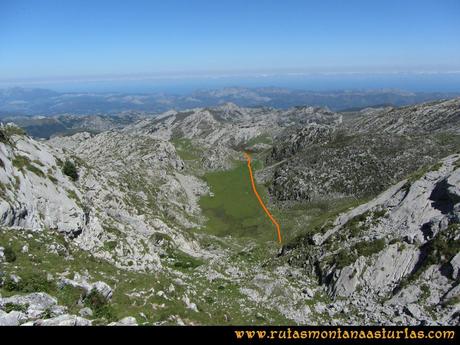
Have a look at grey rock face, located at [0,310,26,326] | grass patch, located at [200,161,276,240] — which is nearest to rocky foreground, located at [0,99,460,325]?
grey rock face, located at [0,310,26,326]

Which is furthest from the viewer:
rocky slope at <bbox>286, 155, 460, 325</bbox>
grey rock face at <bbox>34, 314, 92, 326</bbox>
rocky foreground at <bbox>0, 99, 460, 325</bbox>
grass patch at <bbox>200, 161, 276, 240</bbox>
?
grass patch at <bbox>200, 161, 276, 240</bbox>

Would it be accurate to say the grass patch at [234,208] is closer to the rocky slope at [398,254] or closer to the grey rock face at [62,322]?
the rocky slope at [398,254]

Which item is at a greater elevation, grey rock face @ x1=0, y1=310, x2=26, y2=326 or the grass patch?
grey rock face @ x1=0, y1=310, x2=26, y2=326

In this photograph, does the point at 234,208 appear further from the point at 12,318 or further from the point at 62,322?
the point at 62,322

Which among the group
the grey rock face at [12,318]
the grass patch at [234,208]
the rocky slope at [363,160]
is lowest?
the grass patch at [234,208]

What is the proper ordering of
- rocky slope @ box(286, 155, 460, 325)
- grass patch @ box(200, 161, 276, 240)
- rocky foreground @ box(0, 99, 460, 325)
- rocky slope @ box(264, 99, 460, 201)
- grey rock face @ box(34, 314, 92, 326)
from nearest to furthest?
grey rock face @ box(34, 314, 92, 326)
rocky foreground @ box(0, 99, 460, 325)
rocky slope @ box(286, 155, 460, 325)
grass patch @ box(200, 161, 276, 240)
rocky slope @ box(264, 99, 460, 201)

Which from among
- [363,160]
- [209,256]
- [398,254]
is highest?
[398,254]

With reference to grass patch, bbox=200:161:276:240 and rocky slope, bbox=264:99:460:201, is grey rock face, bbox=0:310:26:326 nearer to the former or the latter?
grass patch, bbox=200:161:276:240

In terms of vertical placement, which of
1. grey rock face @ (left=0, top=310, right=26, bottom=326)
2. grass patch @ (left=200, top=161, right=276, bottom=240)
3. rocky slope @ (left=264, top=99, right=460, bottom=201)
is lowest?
grass patch @ (left=200, top=161, right=276, bottom=240)

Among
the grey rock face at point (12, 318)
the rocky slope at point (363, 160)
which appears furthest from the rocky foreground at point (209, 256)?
the rocky slope at point (363, 160)

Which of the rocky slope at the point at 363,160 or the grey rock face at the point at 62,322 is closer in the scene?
the grey rock face at the point at 62,322

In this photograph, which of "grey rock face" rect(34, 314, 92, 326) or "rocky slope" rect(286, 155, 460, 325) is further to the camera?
"rocky slope" rect(286, 155, 460, 325)

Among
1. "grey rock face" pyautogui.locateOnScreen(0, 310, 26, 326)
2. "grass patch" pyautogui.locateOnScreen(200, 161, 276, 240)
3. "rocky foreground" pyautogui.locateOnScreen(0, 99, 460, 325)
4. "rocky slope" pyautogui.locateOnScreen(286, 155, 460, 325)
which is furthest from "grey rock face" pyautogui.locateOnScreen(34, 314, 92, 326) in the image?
"grass patch" pyautogui.locateOnScreen(200, 161, 276, 240)

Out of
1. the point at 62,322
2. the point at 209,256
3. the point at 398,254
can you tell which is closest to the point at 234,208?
the point at 209,256
